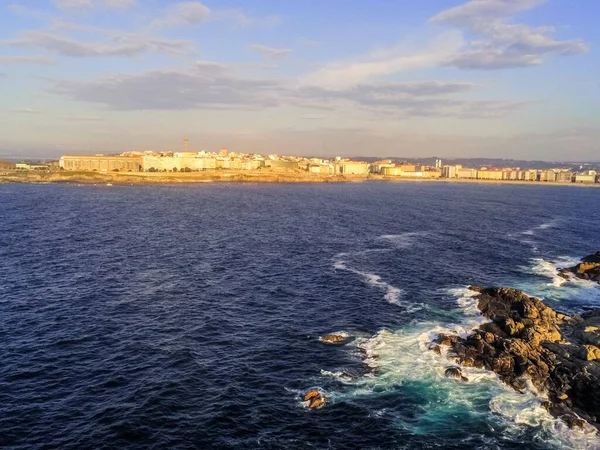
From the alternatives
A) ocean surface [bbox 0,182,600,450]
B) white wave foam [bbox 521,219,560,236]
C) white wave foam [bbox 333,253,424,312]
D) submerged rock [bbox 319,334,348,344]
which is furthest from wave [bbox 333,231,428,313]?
white wave foam [bbox 521,219,560,236]

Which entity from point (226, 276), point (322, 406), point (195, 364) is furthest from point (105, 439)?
point (226, 276)

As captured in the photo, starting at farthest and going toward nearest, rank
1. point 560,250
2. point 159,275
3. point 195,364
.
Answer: point 560,250, point 159,275, point 195,364

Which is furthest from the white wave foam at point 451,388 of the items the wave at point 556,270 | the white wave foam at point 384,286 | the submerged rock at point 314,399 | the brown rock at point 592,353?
the wave at point 556,270

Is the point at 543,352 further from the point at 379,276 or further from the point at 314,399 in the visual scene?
the point at 379,276

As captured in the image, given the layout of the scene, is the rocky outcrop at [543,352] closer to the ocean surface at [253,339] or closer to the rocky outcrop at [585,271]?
Result: the ocean surface at [253,339]

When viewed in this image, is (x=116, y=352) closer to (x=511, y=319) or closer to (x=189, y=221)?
(x=511, y=319)

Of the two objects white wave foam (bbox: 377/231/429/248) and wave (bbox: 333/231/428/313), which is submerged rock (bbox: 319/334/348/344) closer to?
wave (bbox: 333/231/428/313)
